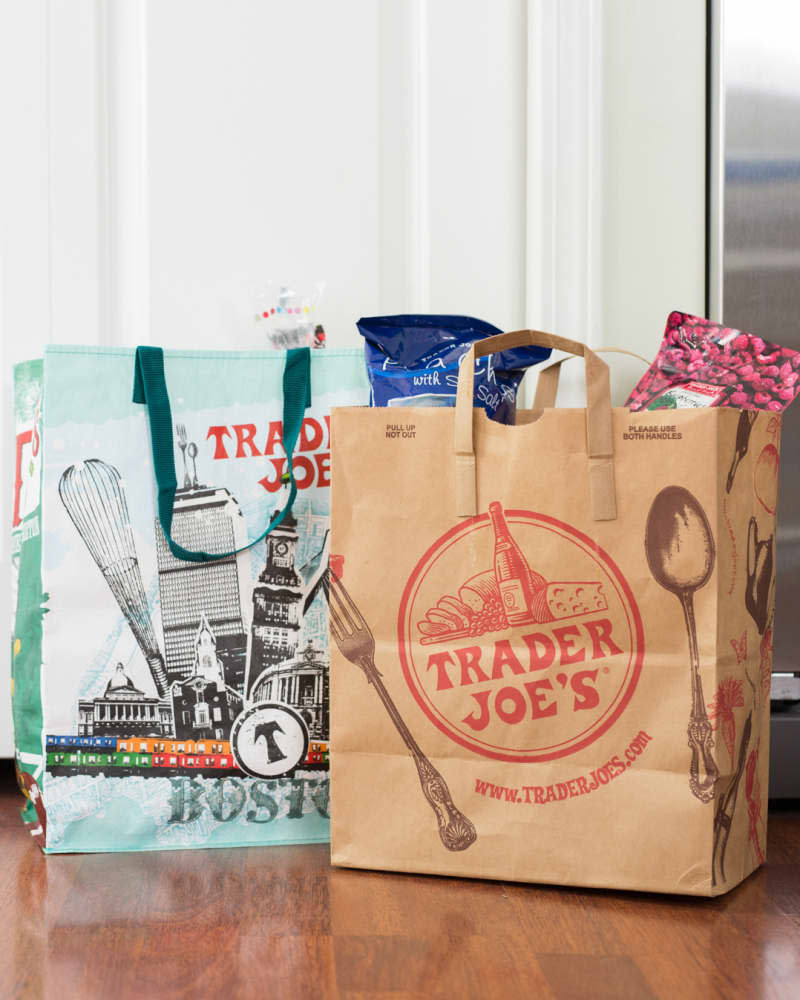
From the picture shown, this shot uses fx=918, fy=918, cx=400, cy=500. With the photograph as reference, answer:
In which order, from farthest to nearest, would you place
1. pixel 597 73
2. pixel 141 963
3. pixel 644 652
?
1. pixel 597 73
2. pixel 644 652
3. pixel 141 963

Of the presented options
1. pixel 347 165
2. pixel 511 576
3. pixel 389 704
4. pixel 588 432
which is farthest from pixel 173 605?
pixel 347 165

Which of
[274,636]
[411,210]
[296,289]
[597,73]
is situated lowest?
[274,636]

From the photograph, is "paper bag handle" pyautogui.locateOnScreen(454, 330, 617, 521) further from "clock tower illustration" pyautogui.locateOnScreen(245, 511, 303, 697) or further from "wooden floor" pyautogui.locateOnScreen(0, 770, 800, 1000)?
"wooden floor" pyautogui.locateOnScreen(0, 770, 800, 1000)

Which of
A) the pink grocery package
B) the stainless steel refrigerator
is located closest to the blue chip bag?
the pink grocery package

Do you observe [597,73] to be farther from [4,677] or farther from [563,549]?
[4,677]

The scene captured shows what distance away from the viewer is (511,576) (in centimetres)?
90

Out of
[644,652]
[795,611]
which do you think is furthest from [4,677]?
[795,611]

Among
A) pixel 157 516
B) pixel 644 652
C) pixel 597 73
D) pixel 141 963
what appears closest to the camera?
pixel 141 963

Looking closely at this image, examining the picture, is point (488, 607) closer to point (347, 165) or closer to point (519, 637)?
point (519, 637)

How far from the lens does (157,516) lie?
39.9 inches

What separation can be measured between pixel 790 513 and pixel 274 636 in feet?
2.30

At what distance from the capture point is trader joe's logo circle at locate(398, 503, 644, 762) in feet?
2.90

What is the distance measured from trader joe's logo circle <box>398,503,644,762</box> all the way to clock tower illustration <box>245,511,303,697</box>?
170 millimetres

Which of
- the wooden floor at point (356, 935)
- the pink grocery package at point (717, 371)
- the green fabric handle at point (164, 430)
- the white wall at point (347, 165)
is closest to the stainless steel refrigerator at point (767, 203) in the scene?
the white wall at point (347, 165)
